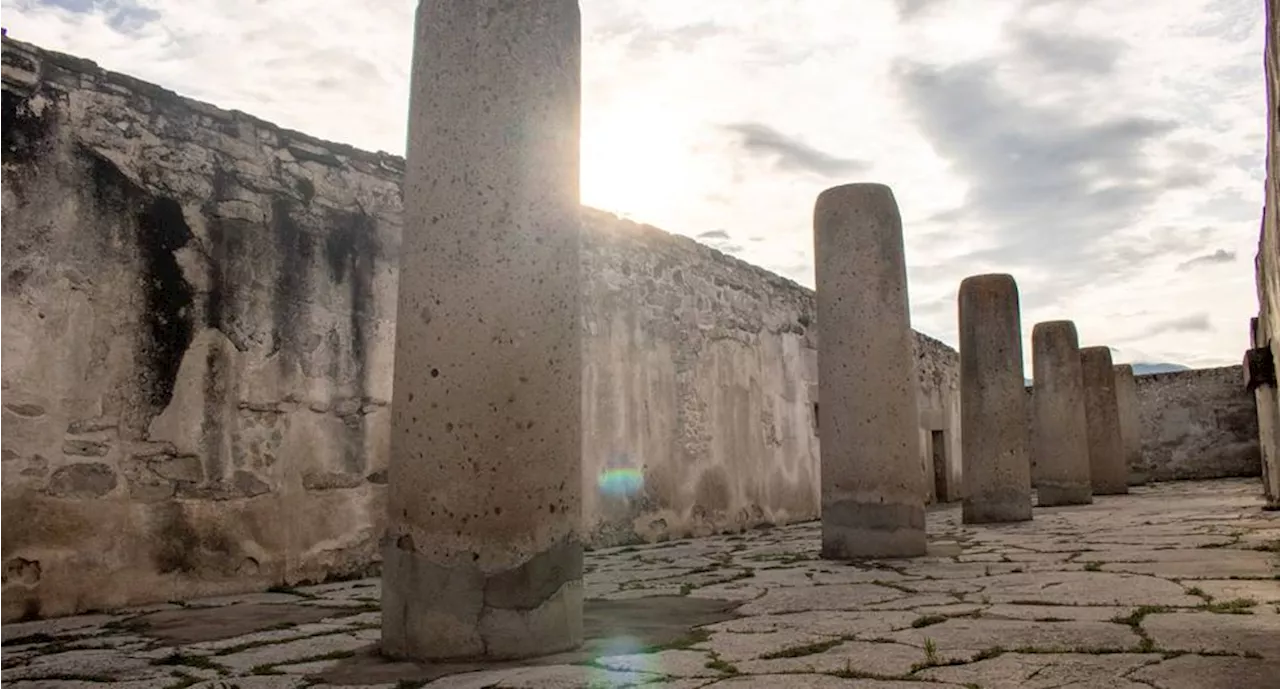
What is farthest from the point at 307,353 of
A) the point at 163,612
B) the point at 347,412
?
the point at 163,612

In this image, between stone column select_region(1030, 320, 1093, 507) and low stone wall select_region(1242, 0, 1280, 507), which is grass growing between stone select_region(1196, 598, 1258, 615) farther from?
stone column select_region(1030, 320, 1093, 507)

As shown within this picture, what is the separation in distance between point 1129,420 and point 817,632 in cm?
1481

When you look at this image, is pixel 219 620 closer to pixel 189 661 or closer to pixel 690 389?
pixel 189 661

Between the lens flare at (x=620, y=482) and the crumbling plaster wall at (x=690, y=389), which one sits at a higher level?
the crumbling plaster wall at (x=690, y=389)

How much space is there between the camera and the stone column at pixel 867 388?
17.9 feet

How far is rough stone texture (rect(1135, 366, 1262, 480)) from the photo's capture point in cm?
1686

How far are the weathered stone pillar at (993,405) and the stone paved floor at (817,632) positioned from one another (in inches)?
115

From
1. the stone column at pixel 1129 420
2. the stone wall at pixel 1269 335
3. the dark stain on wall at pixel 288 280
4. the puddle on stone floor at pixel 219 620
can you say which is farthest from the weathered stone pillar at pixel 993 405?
the stone column at pixel 1129 420

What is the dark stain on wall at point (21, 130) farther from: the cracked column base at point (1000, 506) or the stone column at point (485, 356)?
the cracked column base at point (1000, 506)

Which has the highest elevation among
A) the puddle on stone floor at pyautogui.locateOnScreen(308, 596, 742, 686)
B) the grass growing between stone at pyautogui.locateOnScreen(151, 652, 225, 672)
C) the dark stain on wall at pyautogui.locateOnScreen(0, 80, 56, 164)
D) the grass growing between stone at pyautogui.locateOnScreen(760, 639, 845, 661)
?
the dark stain on wall at pyautogui.locateOnScreen(0, 80, 56, 164)

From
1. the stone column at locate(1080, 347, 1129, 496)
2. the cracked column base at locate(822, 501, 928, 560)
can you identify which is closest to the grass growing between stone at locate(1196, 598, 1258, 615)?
the cracked column base at locate(822, 501, 928, 560)

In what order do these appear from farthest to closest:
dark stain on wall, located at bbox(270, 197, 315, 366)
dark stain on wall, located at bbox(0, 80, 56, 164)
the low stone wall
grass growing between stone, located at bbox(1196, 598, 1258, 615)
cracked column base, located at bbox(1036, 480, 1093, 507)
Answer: cracked column base, located at bbox(1036, 480, 1093, 507) → the low stone wall → dark stain on wall, located at bbox(270, 197, 315, 366) → dark stain on wall, located at bbox(0, 80, 56, 164) → grass growing between stone, located at bbox(1196, 598, 1258, 615)

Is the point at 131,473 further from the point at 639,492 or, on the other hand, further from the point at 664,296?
the point at 664,296

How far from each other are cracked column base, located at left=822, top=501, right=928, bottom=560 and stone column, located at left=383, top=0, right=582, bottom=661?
2.92 m
